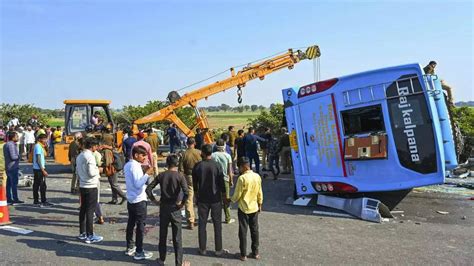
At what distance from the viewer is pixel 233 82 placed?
52.5 ft

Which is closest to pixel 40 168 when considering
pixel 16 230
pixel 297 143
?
pixel 16 230

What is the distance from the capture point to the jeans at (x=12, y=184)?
9.59 meters

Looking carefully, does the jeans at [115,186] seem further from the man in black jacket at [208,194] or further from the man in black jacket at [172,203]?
the man in black jacket at [172,203]

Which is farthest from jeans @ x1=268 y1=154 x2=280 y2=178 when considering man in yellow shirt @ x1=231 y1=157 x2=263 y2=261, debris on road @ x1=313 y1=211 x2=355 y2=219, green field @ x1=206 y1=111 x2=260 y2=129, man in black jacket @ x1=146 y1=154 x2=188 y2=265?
green field @ x1=206 y1=111 x2=260 y2=129

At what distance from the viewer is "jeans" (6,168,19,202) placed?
9594mm

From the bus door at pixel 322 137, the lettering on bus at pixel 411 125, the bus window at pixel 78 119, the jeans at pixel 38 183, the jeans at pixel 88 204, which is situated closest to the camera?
the jeans at pixel 88 204

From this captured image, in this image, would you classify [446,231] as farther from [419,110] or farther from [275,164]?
[275,164]

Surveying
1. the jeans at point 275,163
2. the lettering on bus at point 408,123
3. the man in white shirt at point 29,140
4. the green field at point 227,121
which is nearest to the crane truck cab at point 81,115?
the man in white shirt at point 29,140

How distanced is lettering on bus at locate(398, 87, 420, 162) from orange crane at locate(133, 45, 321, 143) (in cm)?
802

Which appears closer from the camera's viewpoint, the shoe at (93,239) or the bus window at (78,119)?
the shoe at (93,239)

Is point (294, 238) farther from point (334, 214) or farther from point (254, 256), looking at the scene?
point (334, 214)

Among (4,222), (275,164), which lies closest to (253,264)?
(4,222)

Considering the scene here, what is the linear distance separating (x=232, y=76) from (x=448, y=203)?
9023mm

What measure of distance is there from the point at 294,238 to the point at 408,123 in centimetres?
314
